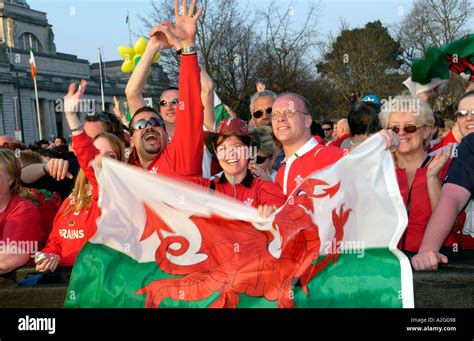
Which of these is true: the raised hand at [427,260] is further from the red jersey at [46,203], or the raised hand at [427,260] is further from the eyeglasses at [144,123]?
the red jersey at [46,203]

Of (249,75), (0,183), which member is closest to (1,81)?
(249,75)

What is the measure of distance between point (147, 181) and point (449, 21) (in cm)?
2484

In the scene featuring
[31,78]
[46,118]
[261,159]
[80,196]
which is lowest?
[46,118]

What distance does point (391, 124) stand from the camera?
13.9 ft

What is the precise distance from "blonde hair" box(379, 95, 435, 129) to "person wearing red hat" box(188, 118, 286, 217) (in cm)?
95

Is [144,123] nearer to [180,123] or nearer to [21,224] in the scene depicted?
[180,123]

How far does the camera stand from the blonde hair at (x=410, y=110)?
422cm

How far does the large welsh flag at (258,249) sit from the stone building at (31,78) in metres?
59.5

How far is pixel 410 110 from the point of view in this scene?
4.23 metres

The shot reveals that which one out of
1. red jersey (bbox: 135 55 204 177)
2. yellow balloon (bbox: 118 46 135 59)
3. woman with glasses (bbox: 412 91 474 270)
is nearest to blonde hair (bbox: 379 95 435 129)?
woman with glasses (bbox: 412 91 474 270)

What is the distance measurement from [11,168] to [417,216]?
9.54 feet

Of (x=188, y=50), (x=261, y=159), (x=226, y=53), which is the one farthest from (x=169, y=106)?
(x=226, y=53)

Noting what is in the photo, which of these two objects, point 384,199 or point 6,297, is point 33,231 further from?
point 384,199
